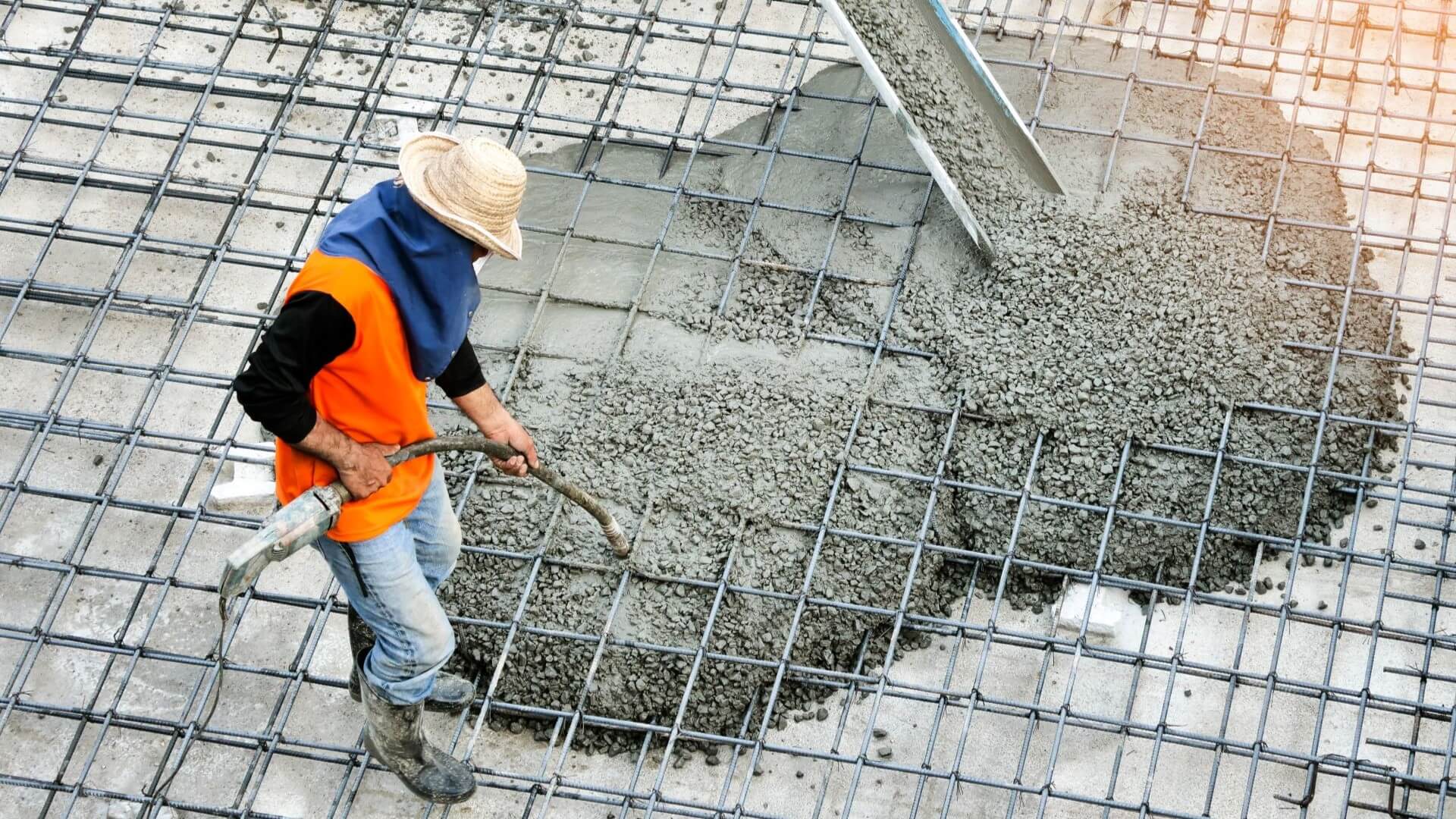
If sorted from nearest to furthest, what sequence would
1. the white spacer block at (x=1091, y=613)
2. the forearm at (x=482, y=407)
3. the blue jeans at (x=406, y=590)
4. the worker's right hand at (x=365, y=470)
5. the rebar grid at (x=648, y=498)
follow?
the worker's right hand at (x=365, y=470) → the blue jeans at (x=406, y=590) → the forearm at (x=482, y=407) → the rebar grid at (x=648, y=498) → the white spacer block at (x=1091, y=613)

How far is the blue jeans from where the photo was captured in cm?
344

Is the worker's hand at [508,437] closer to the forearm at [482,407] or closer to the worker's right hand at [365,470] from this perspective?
the forearm at [482,407]

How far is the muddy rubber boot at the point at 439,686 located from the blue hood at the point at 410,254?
3.54 ft

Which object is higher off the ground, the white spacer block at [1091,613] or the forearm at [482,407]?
the forearm at [482,407]

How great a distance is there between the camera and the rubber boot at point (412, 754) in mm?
3768

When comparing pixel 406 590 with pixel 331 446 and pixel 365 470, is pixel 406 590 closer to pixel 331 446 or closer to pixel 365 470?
pixel 365 470

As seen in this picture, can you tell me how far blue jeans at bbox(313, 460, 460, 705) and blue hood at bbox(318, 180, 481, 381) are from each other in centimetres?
53

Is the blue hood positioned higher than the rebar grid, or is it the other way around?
the blue hood

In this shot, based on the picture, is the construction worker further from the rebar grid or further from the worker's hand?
the rebar grid

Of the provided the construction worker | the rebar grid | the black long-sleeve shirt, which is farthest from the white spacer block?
the black long-sleeve shirt

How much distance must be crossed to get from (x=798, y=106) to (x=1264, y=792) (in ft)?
9.09

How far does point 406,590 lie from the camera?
3.50m

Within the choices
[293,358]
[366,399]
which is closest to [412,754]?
[366,399]

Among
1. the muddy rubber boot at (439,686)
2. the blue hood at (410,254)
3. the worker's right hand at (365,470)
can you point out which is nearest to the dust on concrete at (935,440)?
the muddy rubber boot at (439,686)
